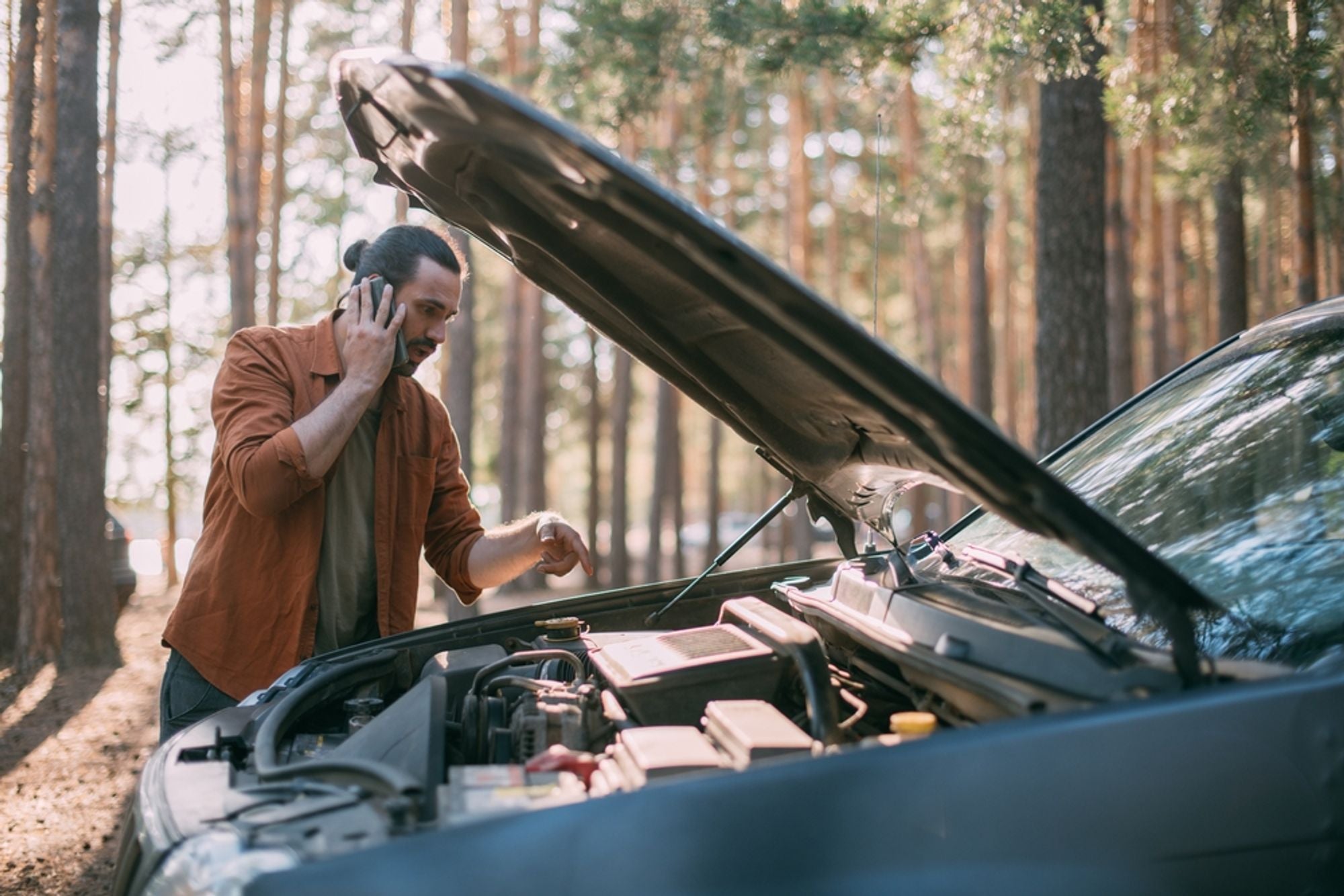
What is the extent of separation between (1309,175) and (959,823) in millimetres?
10726

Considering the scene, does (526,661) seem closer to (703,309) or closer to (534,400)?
(703,309)

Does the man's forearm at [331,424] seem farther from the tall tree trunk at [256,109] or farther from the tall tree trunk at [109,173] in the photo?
the tall tree trunk at [256,109]

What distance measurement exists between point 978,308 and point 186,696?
16.2 meters

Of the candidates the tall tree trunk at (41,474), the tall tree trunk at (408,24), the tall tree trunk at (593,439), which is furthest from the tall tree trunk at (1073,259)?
the tall tree trunk at (593,439)

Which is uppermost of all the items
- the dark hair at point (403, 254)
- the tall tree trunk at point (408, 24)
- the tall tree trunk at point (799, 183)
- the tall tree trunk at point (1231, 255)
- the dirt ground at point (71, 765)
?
the tall tree trunk at point (408, 24)

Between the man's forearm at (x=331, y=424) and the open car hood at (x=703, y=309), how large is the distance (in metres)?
0.55

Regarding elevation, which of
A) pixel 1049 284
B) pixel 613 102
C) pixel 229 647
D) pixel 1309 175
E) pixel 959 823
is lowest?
pixel 229 647

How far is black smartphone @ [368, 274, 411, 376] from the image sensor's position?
311cm

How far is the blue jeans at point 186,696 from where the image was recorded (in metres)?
3.08

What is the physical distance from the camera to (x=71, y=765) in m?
6.61

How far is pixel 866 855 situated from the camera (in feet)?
4.85

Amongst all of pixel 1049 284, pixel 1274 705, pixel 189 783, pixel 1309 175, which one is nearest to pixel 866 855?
pixel 1274 705

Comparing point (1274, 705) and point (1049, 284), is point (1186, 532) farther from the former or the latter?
point (1049, 284)

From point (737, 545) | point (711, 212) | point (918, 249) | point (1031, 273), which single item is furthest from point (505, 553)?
point (1031, 273)
